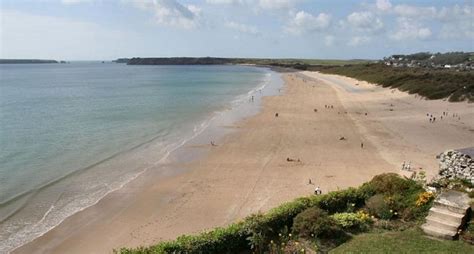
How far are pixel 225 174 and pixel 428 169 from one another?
1267cm

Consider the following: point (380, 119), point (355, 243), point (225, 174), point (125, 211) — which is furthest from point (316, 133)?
point (355, 243)

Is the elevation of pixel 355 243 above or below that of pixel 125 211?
above

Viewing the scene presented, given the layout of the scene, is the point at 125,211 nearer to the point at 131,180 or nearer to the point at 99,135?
the point at 131,180

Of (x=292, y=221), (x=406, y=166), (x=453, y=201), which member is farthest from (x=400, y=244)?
(x=406, y=166)

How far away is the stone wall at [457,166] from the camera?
56.7 ft

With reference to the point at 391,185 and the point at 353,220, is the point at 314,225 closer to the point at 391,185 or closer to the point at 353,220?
the point at 353,220

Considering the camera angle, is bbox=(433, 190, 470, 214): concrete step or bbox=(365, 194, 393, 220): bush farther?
bbox=(365, 194, 393, 220): bush

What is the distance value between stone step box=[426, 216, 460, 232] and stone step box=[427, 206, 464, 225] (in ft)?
Answer: 0.42

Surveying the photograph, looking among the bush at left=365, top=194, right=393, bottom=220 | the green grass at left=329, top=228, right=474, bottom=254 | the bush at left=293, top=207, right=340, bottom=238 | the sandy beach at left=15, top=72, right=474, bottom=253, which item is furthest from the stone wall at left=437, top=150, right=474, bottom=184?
the bush at left=293, top=207, right=340, bottom=238

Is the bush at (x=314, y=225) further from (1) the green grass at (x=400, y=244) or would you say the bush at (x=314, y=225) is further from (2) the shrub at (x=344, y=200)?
(2) the shrub at (x=344, y=200)

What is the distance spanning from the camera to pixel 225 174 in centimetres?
2761

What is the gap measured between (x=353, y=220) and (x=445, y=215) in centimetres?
283

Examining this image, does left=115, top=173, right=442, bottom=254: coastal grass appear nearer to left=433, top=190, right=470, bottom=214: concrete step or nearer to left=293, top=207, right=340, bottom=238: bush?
left=293, top=207, right=340, bottom=238: bush

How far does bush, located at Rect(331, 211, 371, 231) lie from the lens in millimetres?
13773
